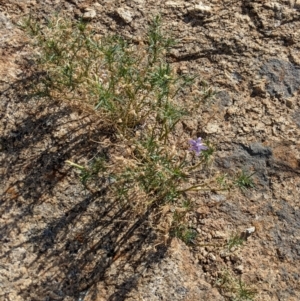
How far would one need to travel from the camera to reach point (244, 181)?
8.98 feet

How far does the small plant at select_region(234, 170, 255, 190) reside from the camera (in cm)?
275

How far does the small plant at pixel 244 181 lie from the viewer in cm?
275

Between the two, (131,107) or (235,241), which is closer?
(235,241)

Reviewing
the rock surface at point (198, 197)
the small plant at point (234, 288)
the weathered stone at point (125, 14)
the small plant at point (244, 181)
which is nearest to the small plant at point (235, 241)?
the rock surface at point (198, 197)

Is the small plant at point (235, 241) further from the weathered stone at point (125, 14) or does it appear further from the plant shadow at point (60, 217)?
the weathered stone at point (125, 14)

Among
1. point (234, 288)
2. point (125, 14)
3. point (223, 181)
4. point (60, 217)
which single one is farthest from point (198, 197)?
point (125, 14)

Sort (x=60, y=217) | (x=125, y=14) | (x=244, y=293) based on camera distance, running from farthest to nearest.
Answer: (x=125, y=14)
(x=60, y=217)
(x=244, y=293)

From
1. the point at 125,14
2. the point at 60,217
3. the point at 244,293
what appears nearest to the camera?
the point at 244,293

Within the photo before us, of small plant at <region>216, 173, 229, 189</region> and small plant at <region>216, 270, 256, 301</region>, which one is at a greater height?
small plant at <region>216, 173, 229, 189</region>

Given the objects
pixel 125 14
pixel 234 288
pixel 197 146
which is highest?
pixel 125 14

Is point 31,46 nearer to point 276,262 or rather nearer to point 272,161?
point 272,161

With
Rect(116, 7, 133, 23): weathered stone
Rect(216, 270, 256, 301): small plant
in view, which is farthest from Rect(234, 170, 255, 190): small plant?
Rect(116, 7, 133, 23): weathered stone

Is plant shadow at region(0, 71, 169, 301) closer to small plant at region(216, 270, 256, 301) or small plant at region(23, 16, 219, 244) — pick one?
small plant at region(23, 16, 219, 244)

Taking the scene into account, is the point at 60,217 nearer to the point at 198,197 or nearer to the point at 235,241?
the point at 198,197
